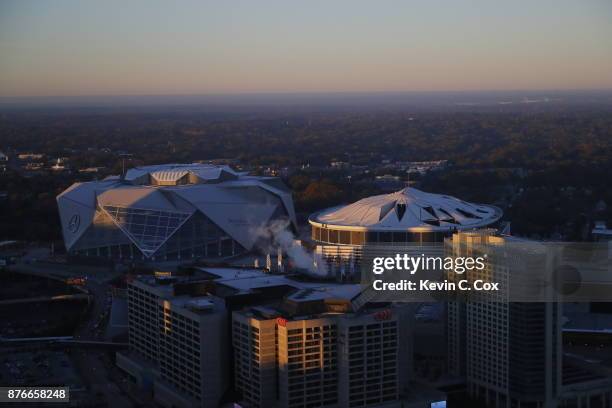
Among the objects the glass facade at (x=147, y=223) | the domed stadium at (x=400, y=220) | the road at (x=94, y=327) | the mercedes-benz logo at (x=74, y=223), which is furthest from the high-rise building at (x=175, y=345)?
the mercedes-benz logo at (x=74, y=223)

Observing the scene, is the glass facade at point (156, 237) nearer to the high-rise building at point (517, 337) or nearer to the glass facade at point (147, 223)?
the glass facade at point (147, 223)

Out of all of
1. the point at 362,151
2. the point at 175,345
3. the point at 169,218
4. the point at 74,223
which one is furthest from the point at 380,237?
the point at 362,151

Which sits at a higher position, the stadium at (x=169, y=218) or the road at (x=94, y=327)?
the stadium at (x=169, y=218)

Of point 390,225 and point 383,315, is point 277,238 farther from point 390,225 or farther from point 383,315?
point 383,315

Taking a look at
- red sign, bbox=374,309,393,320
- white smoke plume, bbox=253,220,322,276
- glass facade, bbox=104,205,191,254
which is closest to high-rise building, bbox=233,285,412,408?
red sign, bbox=374,309,393,320

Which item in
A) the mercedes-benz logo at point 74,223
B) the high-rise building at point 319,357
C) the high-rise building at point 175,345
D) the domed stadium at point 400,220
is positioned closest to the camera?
the high-rise building at point 319,357

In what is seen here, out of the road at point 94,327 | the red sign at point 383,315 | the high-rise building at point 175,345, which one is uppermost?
the red sign at point 383,315

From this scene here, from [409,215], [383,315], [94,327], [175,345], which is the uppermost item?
[409,215]

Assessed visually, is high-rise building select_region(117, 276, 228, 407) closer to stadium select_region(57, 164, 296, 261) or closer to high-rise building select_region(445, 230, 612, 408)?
high-rise building select_region(445, 230, 612, 408)
